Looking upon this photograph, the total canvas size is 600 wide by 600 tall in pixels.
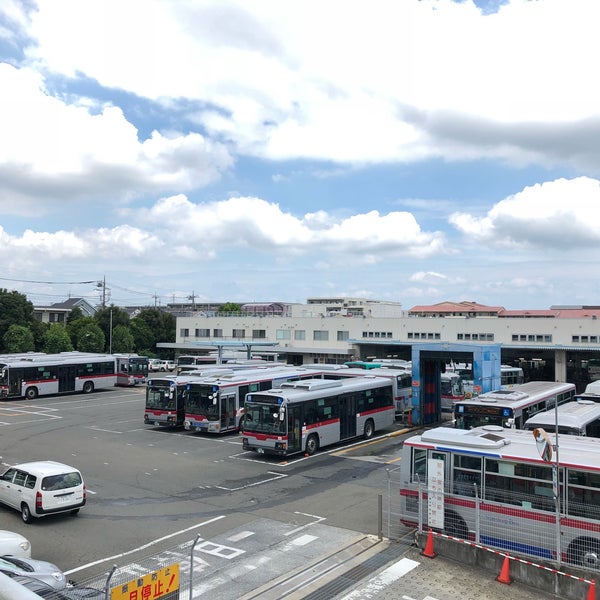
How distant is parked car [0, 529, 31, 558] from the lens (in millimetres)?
11741

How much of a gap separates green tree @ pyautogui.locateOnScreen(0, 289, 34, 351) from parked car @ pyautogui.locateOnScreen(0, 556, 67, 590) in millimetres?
58925

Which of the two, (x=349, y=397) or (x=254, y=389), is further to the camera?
(x=254, y=389)

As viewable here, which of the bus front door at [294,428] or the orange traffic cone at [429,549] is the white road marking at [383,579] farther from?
the bus front door at [294,428]

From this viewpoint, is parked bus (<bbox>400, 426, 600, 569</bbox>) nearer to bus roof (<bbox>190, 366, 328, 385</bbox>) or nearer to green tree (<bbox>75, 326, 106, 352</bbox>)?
bus roof (<bbox>190, 366, 328, 385</bbox>)

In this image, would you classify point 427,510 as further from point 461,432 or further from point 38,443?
point 38,443

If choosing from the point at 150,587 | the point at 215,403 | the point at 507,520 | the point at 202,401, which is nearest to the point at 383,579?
the point at 507,520

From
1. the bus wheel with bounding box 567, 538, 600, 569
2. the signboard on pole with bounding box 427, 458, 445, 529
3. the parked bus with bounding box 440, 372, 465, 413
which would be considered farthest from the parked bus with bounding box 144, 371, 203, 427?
the bus wheel with bounding box 567, 538, 600, 569

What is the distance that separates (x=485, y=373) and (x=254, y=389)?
460 inches

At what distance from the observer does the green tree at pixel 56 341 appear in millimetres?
64312

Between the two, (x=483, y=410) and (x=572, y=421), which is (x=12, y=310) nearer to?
(x=483, y=410)

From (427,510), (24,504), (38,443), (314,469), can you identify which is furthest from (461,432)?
(38,443)

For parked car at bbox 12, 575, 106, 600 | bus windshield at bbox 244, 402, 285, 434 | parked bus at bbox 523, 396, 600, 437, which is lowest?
parked car at bbox 12, 575, 106, 600

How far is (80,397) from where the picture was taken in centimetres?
4338

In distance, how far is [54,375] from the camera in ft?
141
